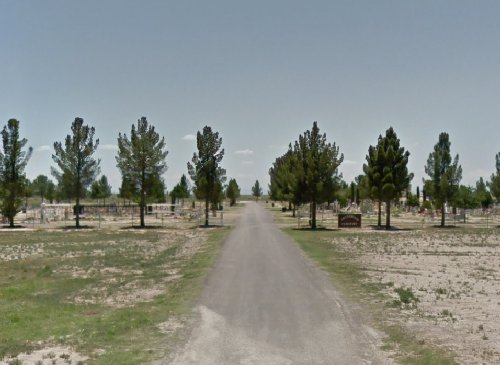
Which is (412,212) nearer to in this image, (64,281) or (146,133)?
(146,133)

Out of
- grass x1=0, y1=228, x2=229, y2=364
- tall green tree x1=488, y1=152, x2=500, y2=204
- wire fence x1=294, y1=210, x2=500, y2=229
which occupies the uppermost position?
tall green tree x1=488, y1=152, x2=500, y2=204

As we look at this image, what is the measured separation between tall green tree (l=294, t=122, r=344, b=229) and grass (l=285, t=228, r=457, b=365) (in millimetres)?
20875

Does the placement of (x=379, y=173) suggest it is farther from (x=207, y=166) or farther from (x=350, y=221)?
(x=207, y=166)

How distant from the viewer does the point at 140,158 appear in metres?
60.3

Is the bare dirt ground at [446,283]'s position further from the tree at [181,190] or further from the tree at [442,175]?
the tree at [181,190]

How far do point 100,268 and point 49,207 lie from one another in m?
69.3

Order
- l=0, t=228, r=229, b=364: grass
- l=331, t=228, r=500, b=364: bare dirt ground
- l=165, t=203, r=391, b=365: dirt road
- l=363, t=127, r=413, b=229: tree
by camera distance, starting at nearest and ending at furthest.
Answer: l=165, t=203, r=391, b=365: dirt road
l=0, t=228, r=229, b=364: grass
l=331, t=228, r=500, b=364: bare dirt ground
l=363, t=127, r=413, b=229: tree

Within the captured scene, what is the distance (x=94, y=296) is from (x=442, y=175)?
4766 cm

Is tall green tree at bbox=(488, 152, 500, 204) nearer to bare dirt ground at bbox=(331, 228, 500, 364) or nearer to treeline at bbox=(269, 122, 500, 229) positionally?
treeline at bbox=(269, 122, 500, 229)

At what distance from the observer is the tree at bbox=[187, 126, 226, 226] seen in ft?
198

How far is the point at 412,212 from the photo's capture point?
93625 millimetres

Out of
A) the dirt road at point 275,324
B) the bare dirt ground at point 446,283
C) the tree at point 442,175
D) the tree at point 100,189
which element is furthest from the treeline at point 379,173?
the tree at point 100,189

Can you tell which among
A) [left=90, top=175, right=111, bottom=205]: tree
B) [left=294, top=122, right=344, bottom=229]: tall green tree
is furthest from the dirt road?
[left=90, top=175, right=111, bottom=205]: tree

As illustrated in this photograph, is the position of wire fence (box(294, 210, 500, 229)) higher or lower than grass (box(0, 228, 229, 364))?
higher
